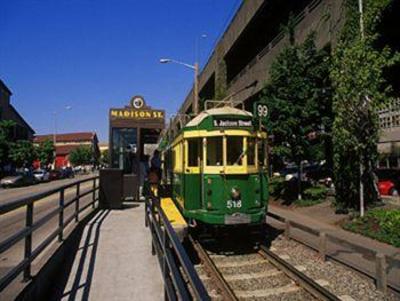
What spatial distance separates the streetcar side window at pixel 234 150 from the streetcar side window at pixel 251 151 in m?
0.18

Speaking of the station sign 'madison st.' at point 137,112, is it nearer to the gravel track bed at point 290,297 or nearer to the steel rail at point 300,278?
the steel rail at point 300,278

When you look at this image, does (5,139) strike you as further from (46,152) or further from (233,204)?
(233,204)

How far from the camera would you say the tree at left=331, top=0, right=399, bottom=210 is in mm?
14781

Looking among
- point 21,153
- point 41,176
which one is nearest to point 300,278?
point 21,153

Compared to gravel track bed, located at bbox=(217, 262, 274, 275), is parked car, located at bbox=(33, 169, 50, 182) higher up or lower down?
higher up

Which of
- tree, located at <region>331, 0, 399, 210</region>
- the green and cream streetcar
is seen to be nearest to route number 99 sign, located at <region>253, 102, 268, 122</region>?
the green and cream streetcar

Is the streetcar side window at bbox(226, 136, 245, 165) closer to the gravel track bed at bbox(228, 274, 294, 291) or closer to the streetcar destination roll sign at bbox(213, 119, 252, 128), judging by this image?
the streetcar destination roll sign at bbox(213, 119, 252, 128)

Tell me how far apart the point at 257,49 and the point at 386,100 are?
21.9 m

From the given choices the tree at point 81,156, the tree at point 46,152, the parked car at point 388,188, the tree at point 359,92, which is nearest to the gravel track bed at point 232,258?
the tree at point 359,92

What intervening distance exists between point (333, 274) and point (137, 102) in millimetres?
12198

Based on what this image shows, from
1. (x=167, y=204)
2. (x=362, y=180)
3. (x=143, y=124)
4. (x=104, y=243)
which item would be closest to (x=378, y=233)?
(x=362, y=180)

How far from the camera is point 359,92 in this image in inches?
586

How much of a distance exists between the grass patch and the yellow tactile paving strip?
5567 millimetres

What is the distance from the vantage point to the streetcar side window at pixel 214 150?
10242mm
